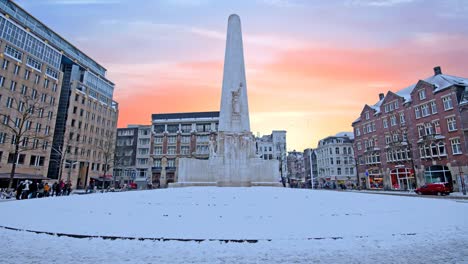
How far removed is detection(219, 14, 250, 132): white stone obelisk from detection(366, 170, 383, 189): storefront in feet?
123

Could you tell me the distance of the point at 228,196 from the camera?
1250 cm

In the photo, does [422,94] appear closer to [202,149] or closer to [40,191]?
[202,149]

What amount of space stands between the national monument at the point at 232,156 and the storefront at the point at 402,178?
103 ft

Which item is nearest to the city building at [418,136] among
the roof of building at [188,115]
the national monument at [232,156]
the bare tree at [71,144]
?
the national monument at [232,156]

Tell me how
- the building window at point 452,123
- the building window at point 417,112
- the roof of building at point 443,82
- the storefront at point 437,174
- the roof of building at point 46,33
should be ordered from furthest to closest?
1. the roof of building at point 46,33
2. the building window at point 417,112
3. the storefront at point 437,174
4. the roof of building at point 443,82
5. the building window at point 452,123

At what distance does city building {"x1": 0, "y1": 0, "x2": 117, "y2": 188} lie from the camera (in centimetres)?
4312

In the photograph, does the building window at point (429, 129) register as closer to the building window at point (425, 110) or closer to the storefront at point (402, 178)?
the building window at point (425, 110)

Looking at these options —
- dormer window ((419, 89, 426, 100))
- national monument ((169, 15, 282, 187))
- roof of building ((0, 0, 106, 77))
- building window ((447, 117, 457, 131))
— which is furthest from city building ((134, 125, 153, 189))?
building window ((447, 117, 457, 131))

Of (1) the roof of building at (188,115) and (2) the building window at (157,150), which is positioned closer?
(2) the building window at (157,150)

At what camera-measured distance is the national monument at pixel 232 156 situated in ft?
64.7

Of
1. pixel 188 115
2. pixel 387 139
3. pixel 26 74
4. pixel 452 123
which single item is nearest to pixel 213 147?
pixel 452 123

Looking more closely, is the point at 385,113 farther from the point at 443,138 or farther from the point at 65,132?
the point at 65,132

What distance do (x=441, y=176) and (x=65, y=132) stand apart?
66479 mm

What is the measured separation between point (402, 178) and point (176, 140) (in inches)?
2042
